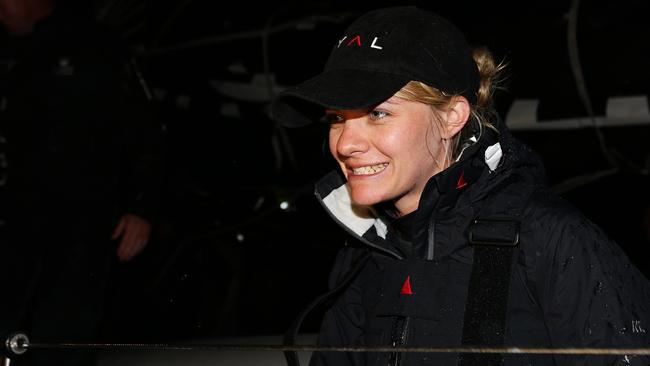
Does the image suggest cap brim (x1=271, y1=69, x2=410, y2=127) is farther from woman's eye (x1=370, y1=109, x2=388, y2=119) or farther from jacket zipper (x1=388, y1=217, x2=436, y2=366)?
jacket zipper (x1=388, y1=217, x2=436, y2=366)

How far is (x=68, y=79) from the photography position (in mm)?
3125

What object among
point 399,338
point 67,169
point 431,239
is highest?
point 67,169

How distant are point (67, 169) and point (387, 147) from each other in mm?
1722

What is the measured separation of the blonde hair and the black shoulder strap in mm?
210

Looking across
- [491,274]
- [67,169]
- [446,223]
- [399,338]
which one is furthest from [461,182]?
[67,169]

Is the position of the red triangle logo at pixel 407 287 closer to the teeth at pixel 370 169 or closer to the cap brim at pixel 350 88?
the teeth at pixel 370 169

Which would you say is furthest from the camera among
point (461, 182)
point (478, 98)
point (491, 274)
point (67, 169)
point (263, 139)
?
point (263, 139)

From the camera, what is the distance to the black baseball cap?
1.49 m

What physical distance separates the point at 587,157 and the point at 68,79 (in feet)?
7.47

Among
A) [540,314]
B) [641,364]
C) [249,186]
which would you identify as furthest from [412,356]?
[249,186]

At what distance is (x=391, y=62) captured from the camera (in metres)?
1.50

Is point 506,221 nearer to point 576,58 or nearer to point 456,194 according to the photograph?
point 456,194

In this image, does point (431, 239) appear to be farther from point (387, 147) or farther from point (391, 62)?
point (391, 62)

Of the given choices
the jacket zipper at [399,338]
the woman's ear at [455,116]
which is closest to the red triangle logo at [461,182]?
the woman's ear at [455,116]
